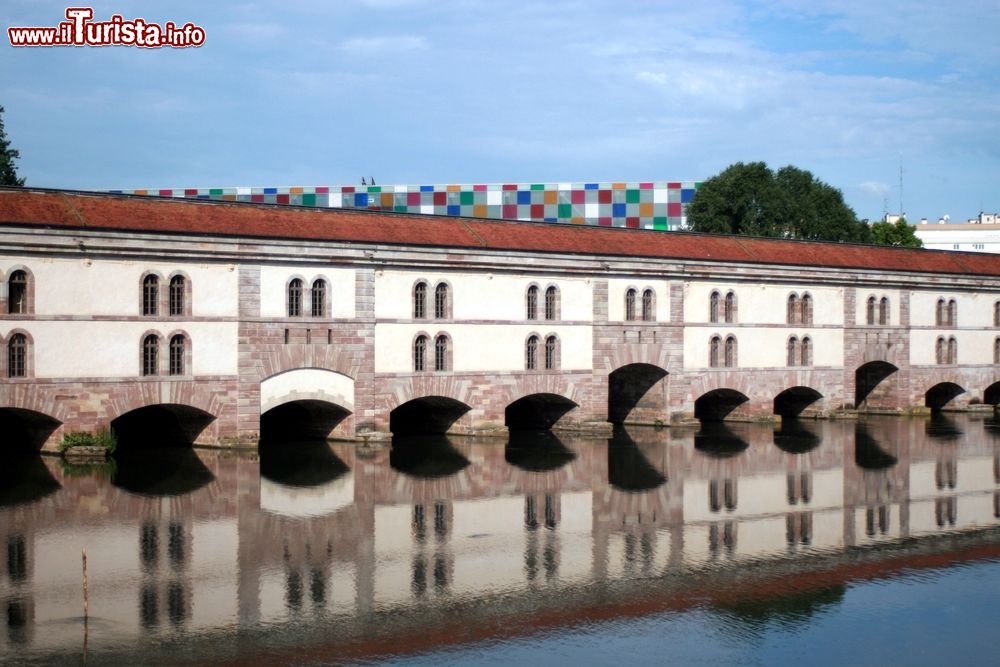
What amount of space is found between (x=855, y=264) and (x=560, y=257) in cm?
1879

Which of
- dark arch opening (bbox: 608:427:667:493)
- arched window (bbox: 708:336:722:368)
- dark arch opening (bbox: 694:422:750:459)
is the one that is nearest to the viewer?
dark arch opening (bbox: 608:427:667:493)

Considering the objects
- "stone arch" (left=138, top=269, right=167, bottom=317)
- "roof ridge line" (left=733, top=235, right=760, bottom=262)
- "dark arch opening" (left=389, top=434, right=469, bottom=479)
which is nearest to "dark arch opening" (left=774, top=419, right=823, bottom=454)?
"roof ridge line" (left=733, top=235, right=760, bottom=262)

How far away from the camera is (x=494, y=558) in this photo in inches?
1007

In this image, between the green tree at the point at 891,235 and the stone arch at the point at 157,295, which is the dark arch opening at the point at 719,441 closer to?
the stone arch at the point at 157,295

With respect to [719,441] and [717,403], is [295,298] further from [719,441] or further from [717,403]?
[717,403]

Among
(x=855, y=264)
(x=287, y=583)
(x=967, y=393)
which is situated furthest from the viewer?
(x=967, y=393)

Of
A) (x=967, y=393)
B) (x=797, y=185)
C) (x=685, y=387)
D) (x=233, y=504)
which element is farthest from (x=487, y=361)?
(x=797, y=185)

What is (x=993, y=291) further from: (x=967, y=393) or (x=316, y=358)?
(x=316, y=358)

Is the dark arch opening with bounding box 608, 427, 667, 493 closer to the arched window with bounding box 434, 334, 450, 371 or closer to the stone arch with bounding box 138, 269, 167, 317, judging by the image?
the arched window with bounding box 434, 334, 450, 371

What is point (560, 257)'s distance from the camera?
155 ft

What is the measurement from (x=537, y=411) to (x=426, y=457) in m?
10.3

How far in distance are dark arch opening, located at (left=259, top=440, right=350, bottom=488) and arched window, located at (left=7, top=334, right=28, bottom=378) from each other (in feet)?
25.6

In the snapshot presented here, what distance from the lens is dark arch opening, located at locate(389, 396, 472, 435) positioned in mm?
46188

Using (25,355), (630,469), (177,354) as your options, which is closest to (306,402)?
(177,354)
